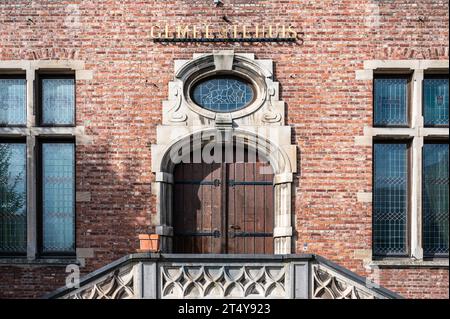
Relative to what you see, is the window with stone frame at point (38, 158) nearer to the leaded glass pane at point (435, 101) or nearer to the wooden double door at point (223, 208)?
the wooden double door at point (223, 208)

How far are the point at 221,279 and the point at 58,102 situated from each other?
4043 millimetres

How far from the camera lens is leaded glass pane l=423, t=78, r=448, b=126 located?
9.91 metres

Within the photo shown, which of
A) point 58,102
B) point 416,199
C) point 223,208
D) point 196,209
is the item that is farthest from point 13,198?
point 416,199

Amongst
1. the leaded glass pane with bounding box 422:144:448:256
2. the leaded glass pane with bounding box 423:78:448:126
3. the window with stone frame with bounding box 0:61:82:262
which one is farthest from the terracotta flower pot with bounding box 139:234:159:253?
the leaded glass pane with bounding box 423:78:448:126

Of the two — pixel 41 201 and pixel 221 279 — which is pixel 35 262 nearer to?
pixel 41 201

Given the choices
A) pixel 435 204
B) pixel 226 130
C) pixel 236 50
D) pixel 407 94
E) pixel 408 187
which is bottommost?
pixel 435 204

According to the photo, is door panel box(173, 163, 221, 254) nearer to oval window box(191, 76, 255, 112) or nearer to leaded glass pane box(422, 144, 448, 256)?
oval window box(191, 76, 255, 112)

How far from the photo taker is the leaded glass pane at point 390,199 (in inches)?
386

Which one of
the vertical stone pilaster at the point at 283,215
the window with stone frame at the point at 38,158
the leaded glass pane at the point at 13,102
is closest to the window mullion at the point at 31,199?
the window with stone frame at the point at 38,158

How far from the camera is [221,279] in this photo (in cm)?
808

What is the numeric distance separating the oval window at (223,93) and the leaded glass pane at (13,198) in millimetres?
2922

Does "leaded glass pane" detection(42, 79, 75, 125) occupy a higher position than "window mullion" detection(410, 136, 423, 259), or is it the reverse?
"leaded glass pane" detection(42, 79, 75, 125)

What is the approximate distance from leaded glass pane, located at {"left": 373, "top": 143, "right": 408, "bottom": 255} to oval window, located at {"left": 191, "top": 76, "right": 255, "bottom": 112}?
223 cm

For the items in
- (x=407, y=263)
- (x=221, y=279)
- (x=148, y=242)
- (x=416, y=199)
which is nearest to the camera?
(x=221, y=279)
